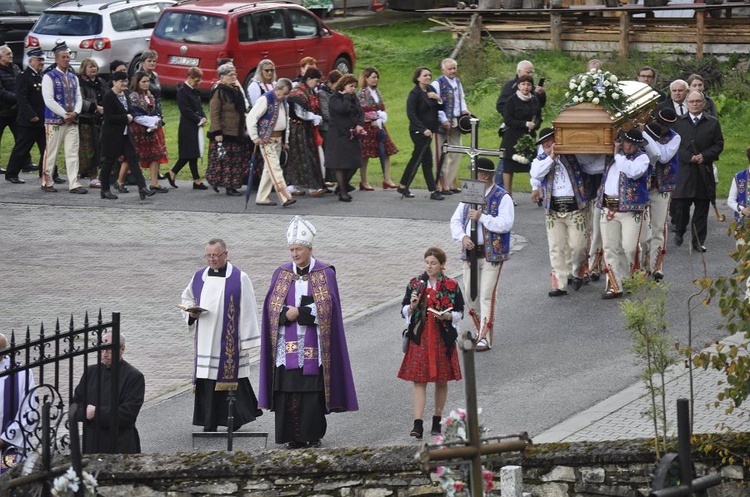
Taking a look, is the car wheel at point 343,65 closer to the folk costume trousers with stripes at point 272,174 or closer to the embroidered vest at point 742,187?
the folk costume trousers with stripes at point 272,174

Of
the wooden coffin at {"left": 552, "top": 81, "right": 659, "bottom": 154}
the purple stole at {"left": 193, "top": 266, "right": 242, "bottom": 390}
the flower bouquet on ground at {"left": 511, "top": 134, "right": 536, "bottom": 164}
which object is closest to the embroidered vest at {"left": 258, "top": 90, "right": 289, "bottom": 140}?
the flower bouquet on ground at {"left": 511, "top": 134, "right": 536, "bottom": 164}

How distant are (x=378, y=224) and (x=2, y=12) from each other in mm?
12672

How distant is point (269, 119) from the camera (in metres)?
18.7

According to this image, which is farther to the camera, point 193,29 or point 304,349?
point 193,29

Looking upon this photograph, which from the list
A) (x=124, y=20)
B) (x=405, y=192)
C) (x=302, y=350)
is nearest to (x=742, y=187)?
(x=302, y=350)

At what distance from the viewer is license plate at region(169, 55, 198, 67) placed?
24016mm

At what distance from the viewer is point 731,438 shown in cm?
841

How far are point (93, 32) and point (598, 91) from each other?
12.8 m

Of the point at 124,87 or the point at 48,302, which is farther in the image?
the point at 124,87

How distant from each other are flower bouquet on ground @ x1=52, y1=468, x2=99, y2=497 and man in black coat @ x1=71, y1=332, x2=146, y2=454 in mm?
2620

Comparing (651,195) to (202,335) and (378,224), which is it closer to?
(378,224)

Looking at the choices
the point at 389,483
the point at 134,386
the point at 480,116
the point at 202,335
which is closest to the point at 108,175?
the point at 480,116

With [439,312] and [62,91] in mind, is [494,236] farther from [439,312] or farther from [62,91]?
[62,91]

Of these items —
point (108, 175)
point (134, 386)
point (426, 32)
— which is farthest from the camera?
point (426, 32)
